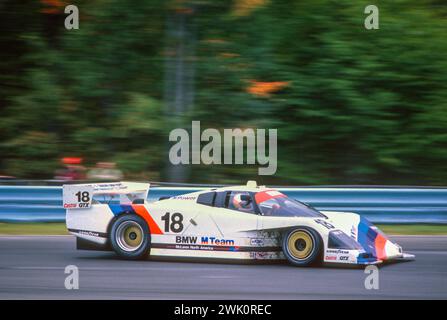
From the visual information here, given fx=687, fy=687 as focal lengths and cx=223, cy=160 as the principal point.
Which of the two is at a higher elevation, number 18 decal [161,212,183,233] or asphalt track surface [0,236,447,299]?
number 18 decal [161,212,183,233]

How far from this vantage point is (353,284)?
7.09 m

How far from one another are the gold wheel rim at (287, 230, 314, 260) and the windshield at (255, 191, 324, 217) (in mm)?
276

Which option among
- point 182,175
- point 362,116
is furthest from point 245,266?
point 362,116

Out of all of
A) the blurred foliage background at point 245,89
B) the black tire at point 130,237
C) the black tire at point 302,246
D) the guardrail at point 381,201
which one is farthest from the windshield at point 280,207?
the blurred foliage background at point 245,89

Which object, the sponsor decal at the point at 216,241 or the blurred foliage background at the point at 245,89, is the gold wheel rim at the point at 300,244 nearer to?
the sponsor decal at the point at 216,241

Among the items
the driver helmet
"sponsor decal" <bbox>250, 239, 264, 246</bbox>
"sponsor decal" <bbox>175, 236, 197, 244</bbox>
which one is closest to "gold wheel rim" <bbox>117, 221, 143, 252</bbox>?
"sponsor decal" <bbox>175, 236, 197, 244</bbox>

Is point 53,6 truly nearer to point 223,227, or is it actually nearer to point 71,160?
point 71,160

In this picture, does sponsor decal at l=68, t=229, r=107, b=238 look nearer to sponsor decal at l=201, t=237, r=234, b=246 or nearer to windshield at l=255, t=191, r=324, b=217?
sponsor decal at l=201, t=237, r=234, b=246

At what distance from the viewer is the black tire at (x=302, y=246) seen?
25.7 feet

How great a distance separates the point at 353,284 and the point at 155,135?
26.0ft

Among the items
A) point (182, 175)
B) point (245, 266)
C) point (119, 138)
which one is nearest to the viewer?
point (245, 266)

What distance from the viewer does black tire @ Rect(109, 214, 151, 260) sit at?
8609 millimetres

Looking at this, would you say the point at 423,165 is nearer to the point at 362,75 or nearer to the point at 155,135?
the point at 362,75

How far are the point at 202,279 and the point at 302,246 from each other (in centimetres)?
130
